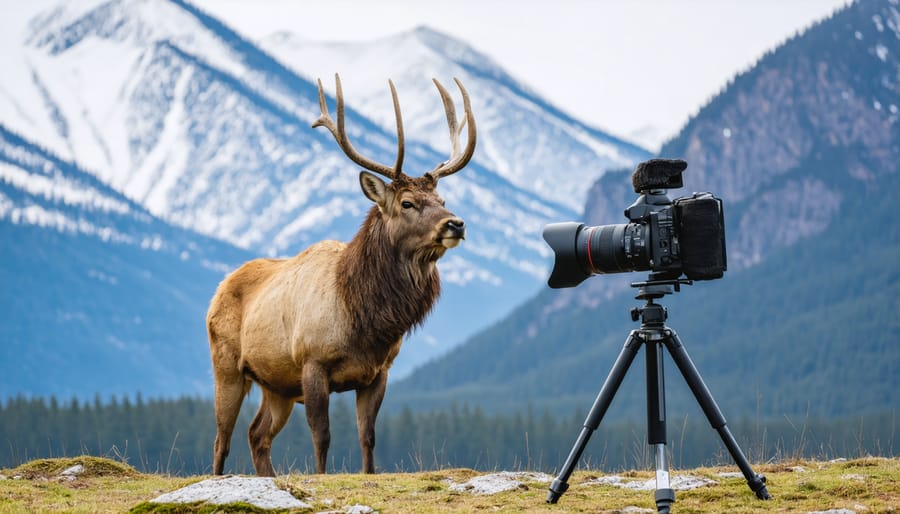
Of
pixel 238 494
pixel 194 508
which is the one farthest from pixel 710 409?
pixel 194 508

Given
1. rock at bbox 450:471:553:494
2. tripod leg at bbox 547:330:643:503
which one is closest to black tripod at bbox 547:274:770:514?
tripod leg at bbox 547:330:643:503

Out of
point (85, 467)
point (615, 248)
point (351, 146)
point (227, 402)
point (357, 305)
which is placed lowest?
point (85, 467)

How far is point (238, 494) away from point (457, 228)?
15.9ft

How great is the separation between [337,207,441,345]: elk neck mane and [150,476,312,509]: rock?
183 inches

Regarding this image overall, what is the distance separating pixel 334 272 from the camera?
47.0 feet

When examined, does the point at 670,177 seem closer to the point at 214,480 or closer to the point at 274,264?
the point at 214,480

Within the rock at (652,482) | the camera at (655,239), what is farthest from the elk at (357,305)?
the camera at (655,239)

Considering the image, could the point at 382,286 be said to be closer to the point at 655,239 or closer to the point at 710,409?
the point at 655,239

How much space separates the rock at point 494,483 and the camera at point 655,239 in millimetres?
1942

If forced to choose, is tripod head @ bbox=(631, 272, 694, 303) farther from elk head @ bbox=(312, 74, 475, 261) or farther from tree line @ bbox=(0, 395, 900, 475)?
tree line @ bbox=(0, 395, 900, 475)

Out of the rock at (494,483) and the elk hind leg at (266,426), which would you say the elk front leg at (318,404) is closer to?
the elk hind leg at (266,426)

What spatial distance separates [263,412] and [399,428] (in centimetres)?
11260

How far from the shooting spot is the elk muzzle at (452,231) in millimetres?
13000

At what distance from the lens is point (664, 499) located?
8492 millimetres
